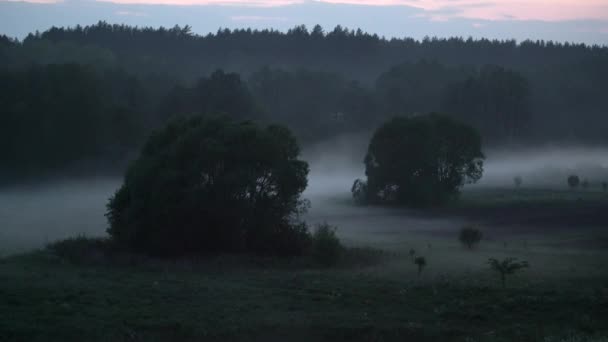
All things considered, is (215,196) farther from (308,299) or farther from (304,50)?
(304,50)

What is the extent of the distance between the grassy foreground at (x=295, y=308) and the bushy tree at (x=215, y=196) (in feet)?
29.6

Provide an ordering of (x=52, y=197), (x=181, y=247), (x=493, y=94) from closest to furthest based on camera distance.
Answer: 1. (x=181, y=247)
2. (x=52, y=197)
3. (x=493, y=94)

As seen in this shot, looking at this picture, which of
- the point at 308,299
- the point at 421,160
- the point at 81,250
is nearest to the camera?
the point at 308,299

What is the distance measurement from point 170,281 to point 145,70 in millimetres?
92545

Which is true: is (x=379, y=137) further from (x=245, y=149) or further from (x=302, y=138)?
(x=302, y=138)

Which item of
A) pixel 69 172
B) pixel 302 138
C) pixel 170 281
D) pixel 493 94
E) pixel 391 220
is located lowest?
pixel 170 281

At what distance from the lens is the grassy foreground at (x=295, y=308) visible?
14883 millimetres

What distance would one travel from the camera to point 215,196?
31781 millimetres

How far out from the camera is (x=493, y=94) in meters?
106

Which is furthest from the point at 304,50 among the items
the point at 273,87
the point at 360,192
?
the point at 360,192

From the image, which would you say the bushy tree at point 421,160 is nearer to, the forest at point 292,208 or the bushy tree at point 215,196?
the forest at point 292,208

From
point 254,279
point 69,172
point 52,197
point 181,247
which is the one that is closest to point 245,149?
point 181,247

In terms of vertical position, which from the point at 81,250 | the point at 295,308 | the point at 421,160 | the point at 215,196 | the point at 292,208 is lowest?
the point at 295,308

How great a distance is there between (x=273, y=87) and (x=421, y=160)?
→ 55.5 metres
